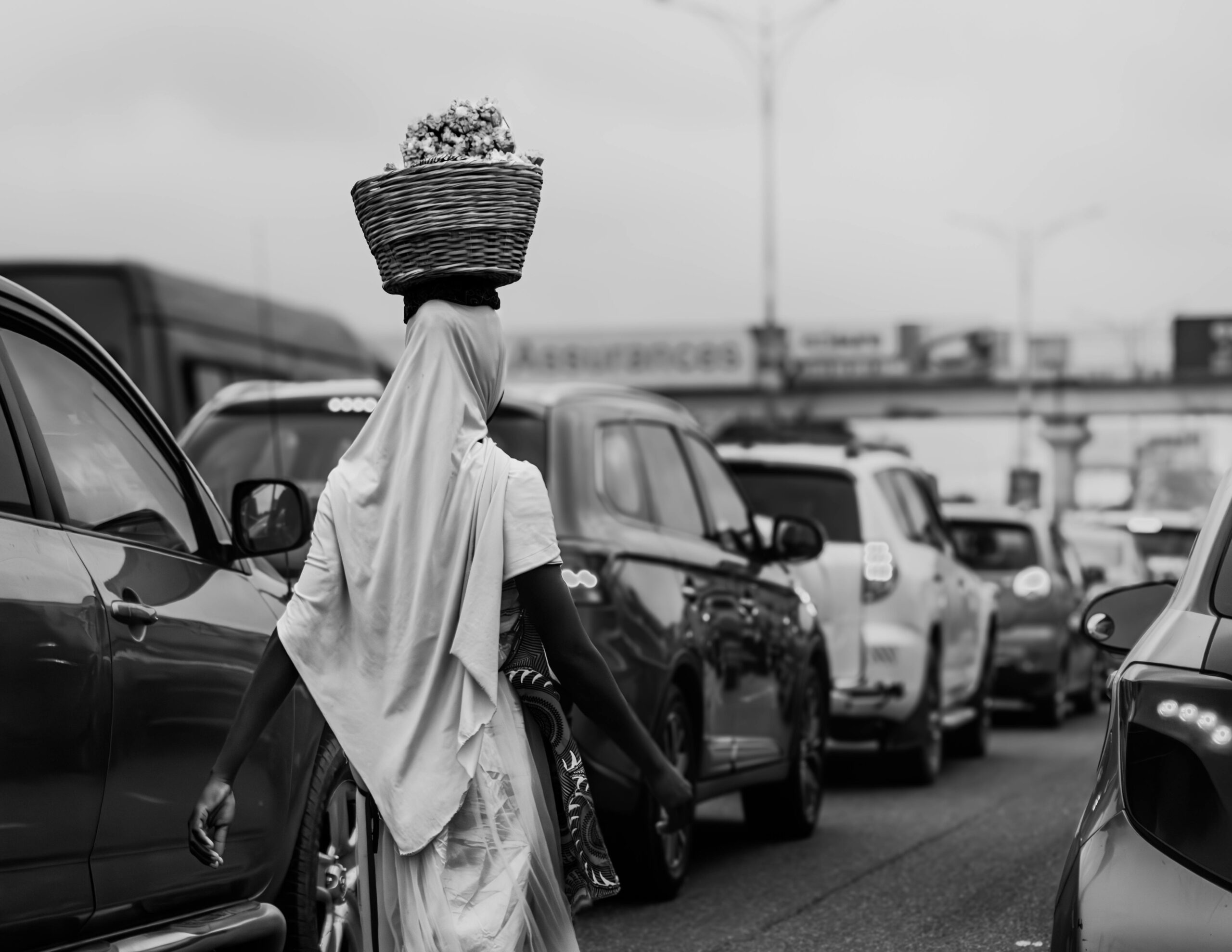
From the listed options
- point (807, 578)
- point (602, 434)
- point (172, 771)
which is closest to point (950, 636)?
point (807, 578)

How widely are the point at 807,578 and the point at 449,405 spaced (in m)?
8.64

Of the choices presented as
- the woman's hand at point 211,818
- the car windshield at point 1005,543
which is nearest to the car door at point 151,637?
the woman's hand at point 211,818

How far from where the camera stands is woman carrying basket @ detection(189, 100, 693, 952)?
354 cm

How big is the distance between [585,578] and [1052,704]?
11440mm

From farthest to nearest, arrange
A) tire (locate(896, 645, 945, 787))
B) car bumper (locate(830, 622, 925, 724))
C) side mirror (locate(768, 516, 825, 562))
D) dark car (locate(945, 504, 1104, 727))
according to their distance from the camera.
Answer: dark car (locate(945, 504, 1104, 727)) < tire (locate(896, 645, 945, 787)) < car bumper (locate(830, 622, 925, 724)) < side mirror (locate(768, 516, 825, 562))

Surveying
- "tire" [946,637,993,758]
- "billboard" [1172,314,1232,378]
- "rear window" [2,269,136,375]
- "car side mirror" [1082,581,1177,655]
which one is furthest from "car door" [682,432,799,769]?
"billboard" [1172,314,1232,378]

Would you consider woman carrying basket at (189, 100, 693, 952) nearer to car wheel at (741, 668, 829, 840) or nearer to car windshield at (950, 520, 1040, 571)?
car wheel at (741, 668, 829, 840)

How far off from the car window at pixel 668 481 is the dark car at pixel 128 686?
286cm

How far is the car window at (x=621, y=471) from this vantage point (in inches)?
313

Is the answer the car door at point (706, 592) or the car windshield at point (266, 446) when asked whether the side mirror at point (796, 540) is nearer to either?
the car door at point (706, 592)

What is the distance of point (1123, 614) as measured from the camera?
5.24m

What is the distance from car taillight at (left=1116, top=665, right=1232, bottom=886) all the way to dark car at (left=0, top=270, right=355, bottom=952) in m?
1.47

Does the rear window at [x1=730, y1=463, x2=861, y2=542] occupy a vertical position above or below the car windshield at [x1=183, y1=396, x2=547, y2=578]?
below

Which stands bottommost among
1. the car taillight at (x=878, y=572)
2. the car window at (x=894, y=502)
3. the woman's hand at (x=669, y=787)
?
the car taillight at (x=878, y=572)
